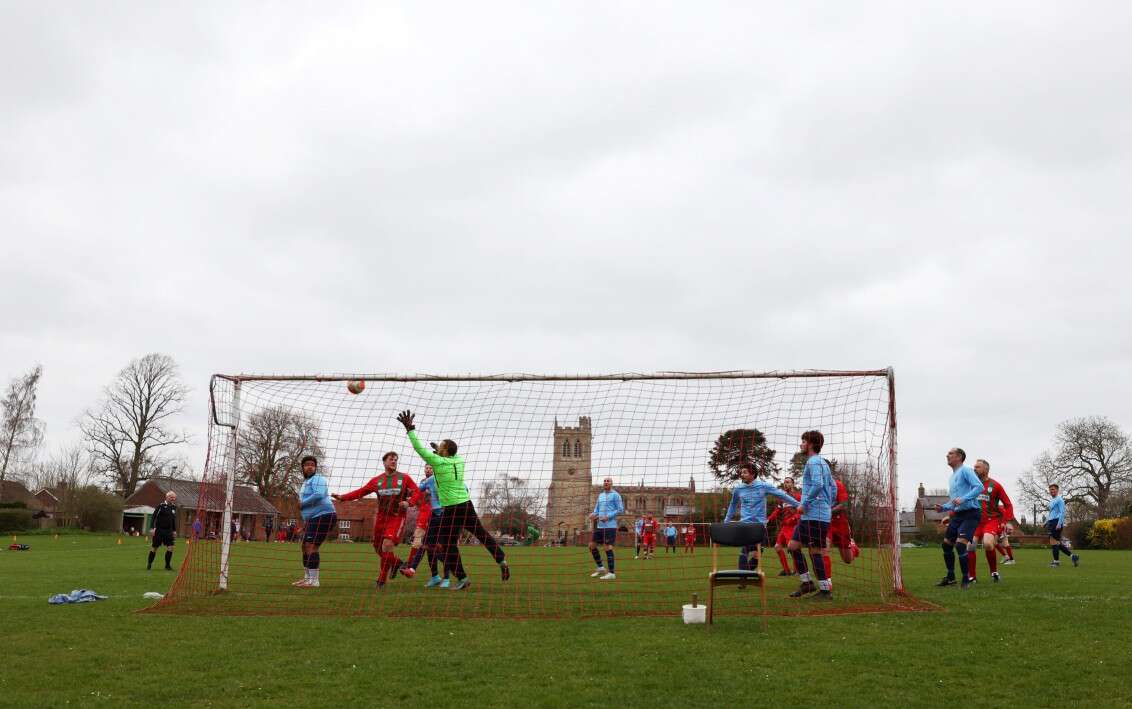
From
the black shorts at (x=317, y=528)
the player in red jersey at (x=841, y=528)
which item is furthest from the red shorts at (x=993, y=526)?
the black shorts at (x=317, y=528)

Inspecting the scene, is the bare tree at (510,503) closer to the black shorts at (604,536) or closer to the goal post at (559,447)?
the goal post at (559,447)

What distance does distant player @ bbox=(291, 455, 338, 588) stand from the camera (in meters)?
11.9

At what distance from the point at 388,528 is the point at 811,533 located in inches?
247

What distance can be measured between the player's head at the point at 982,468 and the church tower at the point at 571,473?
5.82 m

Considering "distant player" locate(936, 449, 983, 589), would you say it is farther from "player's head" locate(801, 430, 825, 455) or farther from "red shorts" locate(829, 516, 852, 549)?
"player's head" locate(801, 430, 825, 455)

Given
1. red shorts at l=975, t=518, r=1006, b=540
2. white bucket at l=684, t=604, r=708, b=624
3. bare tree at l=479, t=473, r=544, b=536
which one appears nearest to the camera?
white bucket at l=684, t=604, r=708, b=624

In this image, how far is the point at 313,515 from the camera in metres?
11.9

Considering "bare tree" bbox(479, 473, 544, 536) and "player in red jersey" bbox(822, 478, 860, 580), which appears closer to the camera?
"player in red jersey" bbox(822, 478, 860, 580)

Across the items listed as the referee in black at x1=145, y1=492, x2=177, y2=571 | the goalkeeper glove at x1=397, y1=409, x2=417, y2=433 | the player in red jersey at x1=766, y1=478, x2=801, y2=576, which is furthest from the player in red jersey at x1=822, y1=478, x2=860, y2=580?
the referee in black at x1=145, y1=492, x2=177, y2=571

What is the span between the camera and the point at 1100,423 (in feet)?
204

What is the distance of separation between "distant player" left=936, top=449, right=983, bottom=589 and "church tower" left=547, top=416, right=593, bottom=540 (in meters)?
5.11

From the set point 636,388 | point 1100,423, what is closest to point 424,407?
point 636,388

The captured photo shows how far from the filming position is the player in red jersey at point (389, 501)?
12328 millimetres

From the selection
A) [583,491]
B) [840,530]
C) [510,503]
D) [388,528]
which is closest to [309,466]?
[388,528]
